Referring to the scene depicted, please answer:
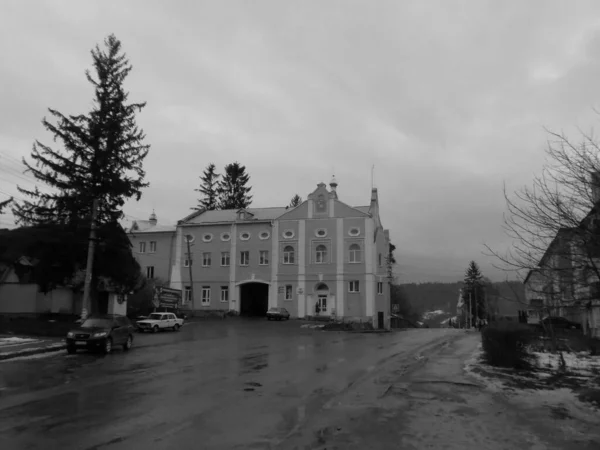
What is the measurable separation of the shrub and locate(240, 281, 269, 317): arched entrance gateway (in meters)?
44.9

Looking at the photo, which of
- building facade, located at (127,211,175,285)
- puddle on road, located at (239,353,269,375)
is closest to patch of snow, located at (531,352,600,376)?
puddle on road, located at (239,353,269,375)

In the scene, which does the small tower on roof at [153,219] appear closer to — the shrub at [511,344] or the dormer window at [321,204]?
the dormer window at [321,204]

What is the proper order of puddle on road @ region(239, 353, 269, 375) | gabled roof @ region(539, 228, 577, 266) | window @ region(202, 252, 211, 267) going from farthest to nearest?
1. window @ region(202, 252, 211, 267)
2. puddle on road @ region(239, 353, 269, 375)
3. gabled roof @ region(539, 228, 577, 266)

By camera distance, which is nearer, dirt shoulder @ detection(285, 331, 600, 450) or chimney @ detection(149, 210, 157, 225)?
dirt shoulder @ detection(285, 331, 600, 450)

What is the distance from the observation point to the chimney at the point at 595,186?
10.6 metres

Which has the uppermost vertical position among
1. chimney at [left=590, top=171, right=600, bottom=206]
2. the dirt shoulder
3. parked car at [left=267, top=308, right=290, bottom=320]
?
chimney at [left=590, top=171, right=600, bottom=206]

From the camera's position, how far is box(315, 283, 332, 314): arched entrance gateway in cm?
5625

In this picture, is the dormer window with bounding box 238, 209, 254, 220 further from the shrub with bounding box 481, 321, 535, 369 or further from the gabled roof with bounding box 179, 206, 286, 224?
the shrub with bounding box 481, 321, 535, 369

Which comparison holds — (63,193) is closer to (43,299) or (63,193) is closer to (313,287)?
(43,299)

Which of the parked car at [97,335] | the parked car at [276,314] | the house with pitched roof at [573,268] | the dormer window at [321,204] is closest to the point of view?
the house with pitched roof at [573,268]

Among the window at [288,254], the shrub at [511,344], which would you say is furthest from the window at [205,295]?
the shrub at [511,344]

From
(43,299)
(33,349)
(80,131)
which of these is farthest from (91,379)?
(43,299)

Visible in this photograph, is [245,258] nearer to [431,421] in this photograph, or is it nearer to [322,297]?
[322,297]

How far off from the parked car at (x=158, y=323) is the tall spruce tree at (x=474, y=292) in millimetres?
63312
